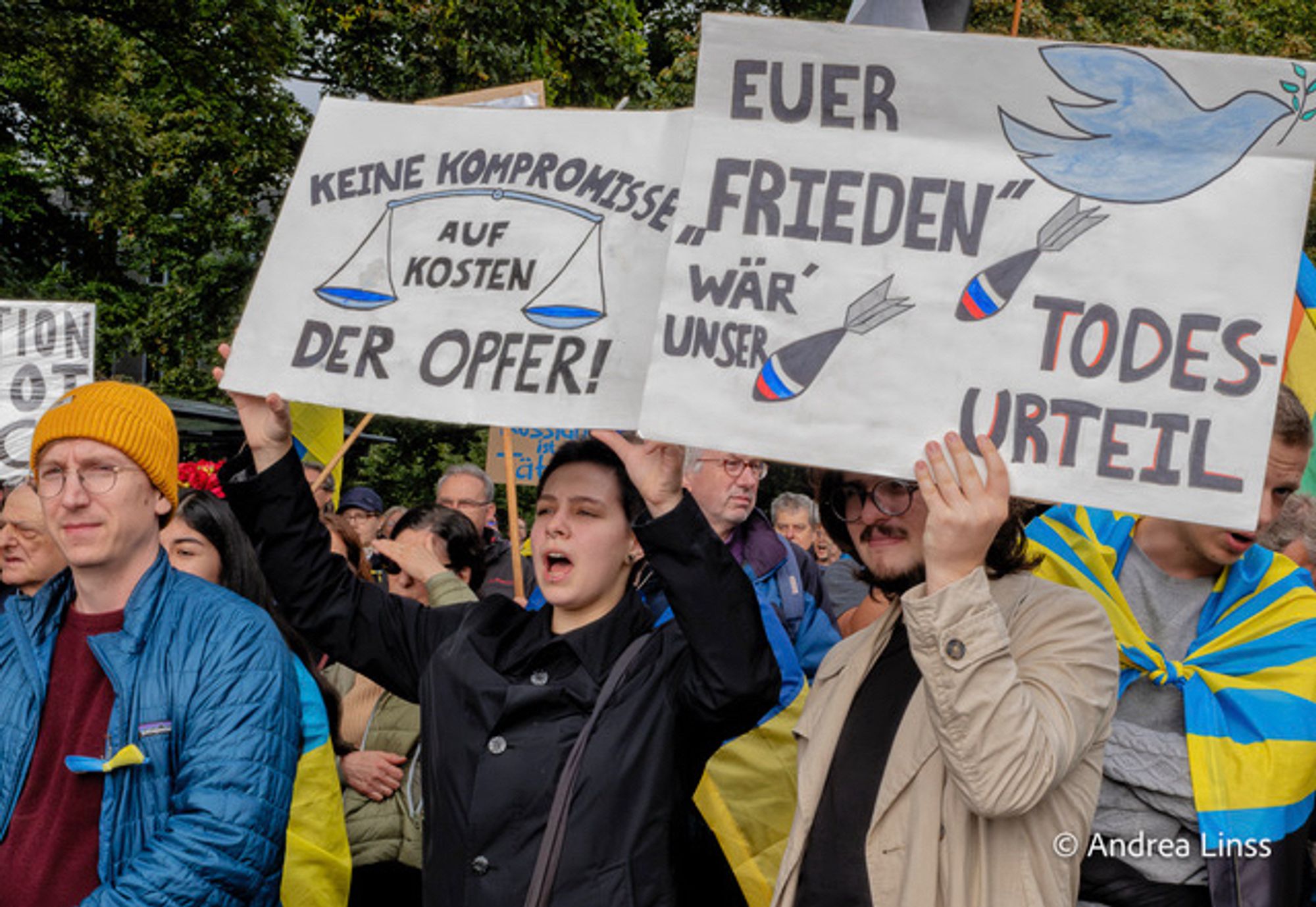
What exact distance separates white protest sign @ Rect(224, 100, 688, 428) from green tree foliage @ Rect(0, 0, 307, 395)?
1073 centimetres

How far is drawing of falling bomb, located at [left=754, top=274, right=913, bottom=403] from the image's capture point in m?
2.44

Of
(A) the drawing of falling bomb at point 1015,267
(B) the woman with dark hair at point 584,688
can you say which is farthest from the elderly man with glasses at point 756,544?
(A) the drawing of falling bomb at point 1015,267

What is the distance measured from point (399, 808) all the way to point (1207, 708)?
92.6 inches

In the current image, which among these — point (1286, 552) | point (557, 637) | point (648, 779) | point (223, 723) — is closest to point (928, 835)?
point (648, 779)

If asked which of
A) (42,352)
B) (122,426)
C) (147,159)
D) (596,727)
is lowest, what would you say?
(596,727)

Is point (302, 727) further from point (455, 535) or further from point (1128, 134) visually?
point (1128, 134)

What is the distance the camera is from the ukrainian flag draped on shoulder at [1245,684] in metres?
2.92

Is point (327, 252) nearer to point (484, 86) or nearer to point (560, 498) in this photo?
point (560, 498)

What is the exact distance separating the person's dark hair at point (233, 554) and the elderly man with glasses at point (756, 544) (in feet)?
4.15

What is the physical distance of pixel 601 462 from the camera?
3.00 meters

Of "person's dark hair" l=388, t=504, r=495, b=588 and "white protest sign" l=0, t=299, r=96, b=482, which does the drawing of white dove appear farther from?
"white protest sign" l=0, t=299, r=96, b=482

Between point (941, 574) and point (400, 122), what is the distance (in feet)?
5.03

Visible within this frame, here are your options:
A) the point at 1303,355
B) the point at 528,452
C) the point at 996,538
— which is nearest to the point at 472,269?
the point at 996,538

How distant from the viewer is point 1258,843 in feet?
9.52
